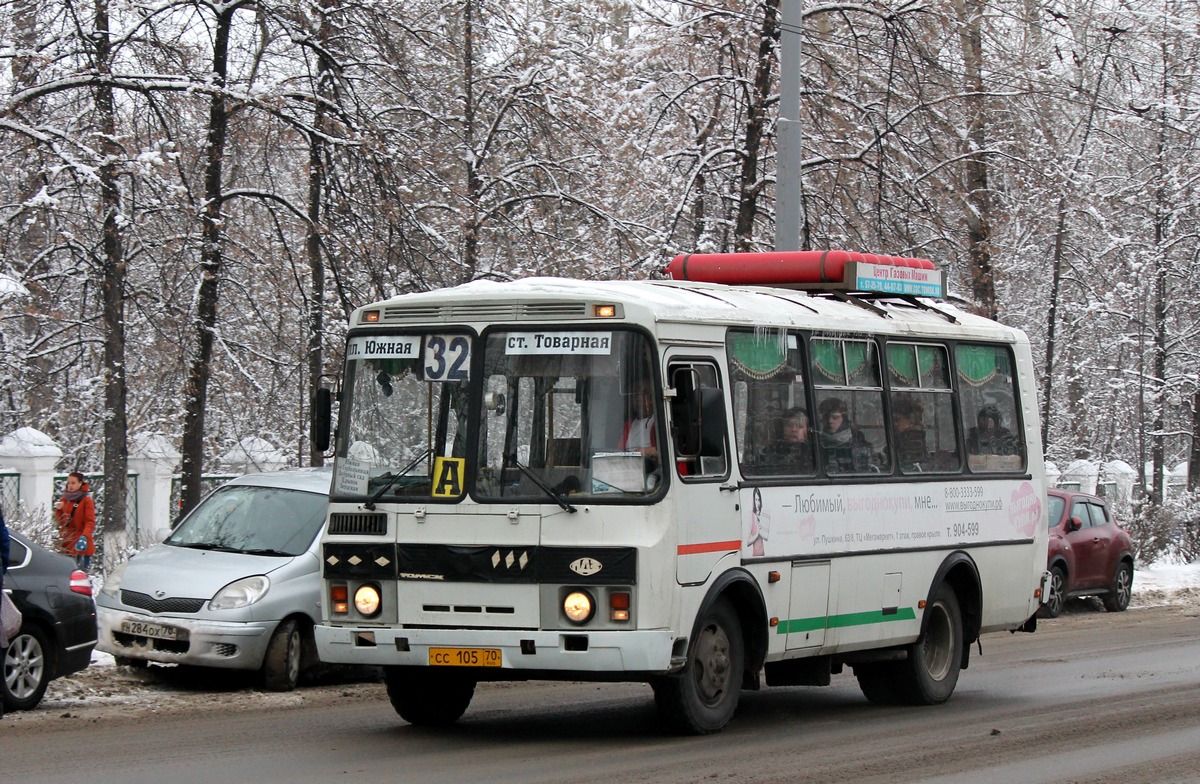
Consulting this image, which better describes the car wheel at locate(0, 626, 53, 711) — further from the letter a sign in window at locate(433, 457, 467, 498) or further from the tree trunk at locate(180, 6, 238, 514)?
the tree trunk at locate(180, 6, 238, 514)

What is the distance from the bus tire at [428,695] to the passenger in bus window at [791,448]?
2444 millimetres

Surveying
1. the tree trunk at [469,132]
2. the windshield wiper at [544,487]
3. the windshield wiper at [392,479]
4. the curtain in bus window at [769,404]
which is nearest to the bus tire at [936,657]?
the curtain in bus window at [769,404]

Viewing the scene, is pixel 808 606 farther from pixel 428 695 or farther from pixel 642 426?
pixel 428 695

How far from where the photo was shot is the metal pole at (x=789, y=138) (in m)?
16.5

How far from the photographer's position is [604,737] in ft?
34.2

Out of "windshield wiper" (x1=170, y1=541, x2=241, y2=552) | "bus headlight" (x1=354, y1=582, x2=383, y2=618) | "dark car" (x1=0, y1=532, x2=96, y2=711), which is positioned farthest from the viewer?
"windshield wiper" (x1=170, y1=541, x2=241, y2=552)

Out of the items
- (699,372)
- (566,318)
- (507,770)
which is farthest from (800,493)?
(507,770)

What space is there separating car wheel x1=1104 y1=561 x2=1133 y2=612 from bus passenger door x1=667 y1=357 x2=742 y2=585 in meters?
14.3

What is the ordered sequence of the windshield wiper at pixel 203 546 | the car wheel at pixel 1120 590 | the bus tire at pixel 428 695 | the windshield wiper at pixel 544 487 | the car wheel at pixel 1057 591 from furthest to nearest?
the car wheel at pixel 1120 590 < the car wheel at pixel 1057 591 < the windshield wiper at pixel 203 546 < the bus tire at pixel 428 695 < the windshield wiper at pixel 544 487

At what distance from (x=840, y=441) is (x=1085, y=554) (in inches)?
463

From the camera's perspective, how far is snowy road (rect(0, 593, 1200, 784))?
29.6 feet

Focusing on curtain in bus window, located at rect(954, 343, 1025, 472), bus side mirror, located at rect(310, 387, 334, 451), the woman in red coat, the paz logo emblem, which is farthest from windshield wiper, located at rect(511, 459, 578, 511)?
the woman in red coat

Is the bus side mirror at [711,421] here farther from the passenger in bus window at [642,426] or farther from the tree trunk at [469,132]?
the tree trunk at [469,132]

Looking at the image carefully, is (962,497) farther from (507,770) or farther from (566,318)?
(507,770)
